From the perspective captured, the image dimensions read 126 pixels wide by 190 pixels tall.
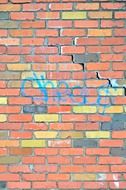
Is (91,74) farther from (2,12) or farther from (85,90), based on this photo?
(2,12)

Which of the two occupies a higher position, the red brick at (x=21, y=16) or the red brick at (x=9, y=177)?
the red brick at (x=21, y=16)

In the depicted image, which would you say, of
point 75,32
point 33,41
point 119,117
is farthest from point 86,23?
point 119,117

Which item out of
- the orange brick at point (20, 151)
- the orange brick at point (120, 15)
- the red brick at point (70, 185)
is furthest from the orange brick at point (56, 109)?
the orange brick at point (120, 15)

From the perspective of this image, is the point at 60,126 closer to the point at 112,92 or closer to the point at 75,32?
the point at 112,92

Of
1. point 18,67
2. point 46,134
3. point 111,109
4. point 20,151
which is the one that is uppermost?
point 18,67

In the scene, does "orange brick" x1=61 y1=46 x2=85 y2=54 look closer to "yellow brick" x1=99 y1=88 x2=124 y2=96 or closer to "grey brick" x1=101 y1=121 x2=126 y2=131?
"yellow brick" x1=99 y1=88 x2=124 y2=96

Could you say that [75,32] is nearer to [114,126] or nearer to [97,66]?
[97,66]

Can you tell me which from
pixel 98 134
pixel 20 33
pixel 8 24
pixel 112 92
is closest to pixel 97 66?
pixel 112 92

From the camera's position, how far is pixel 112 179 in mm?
2871

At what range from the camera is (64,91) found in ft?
9.39

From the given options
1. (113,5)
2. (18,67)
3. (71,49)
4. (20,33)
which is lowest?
(18,67)

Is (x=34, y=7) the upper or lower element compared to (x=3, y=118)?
upper

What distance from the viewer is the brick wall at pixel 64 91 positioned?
285 centimetres

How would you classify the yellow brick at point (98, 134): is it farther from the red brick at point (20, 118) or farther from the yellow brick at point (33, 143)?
the red brick at point (20, 118)
